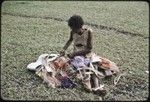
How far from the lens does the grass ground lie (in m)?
5.40

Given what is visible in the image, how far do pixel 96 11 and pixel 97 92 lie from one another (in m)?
6.56

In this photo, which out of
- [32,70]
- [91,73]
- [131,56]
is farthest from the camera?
[131,56]

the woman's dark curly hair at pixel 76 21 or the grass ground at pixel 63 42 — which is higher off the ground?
the woman's dark curly hair at pixel 76 21

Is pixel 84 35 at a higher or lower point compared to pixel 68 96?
higher

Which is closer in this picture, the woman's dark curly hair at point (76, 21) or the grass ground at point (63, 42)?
the grass ground at point (63, 42)

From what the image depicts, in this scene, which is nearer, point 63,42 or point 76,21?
point 76,21

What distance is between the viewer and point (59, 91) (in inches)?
211

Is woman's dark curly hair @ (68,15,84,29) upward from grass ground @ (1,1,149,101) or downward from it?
upward

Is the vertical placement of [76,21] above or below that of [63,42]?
above

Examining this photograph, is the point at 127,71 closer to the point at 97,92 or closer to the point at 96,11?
the point at 97,92

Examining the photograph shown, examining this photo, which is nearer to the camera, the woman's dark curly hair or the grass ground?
the grass ground

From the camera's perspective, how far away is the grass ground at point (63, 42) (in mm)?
5402

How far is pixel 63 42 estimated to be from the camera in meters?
8.12

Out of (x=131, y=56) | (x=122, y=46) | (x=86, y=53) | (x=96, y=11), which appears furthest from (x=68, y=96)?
(x=96, y=11)
